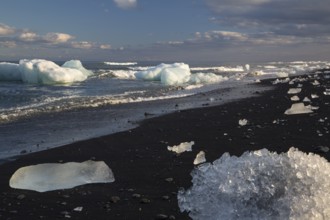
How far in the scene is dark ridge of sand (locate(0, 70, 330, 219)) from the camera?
461 centimetres

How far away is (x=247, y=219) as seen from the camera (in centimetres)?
359

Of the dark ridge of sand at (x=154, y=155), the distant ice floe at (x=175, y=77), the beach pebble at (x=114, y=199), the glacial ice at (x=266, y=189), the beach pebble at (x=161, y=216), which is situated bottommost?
the distant ice floe at (x=175, y=77)

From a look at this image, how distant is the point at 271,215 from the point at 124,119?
29.2 feet

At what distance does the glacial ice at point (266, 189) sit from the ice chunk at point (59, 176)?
71.4 inches

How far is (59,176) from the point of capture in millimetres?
5473

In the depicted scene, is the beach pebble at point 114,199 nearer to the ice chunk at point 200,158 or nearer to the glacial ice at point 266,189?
the glacial ice at point 266,189

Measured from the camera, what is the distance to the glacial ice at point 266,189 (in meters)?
3.42

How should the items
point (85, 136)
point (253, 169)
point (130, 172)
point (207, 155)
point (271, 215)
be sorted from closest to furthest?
point (271, 215) < point (253, 169) < point (130, 172) < point (207, 155) < point (85, 136)

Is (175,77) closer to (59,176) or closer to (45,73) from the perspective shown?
(45,73)

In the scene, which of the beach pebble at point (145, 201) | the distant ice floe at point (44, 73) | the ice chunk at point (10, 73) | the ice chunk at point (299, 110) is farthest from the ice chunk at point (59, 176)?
the ice chunk at point (10, 73)

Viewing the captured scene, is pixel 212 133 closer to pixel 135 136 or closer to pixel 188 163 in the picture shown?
pixel 135 136

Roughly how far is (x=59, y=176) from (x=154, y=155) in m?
1.88

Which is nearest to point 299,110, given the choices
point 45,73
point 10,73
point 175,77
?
point 175,77

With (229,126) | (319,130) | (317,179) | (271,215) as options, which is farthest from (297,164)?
(229,126)
